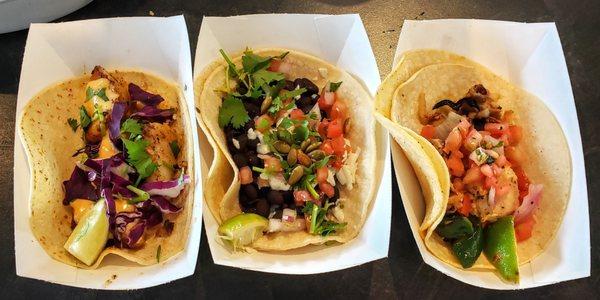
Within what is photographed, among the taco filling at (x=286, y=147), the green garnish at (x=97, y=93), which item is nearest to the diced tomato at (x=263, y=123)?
the taco filling at (x=286, y=147)

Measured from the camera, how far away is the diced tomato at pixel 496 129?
270 cm

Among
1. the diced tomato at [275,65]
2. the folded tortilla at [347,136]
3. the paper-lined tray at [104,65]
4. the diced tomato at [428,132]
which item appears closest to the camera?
the paper-lined tray at [104,65]

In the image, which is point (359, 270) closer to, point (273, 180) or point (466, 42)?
point (273, 180)

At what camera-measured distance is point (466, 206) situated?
8.39 ft

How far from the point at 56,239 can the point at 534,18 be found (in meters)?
3.10

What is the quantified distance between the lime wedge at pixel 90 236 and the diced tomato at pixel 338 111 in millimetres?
1245

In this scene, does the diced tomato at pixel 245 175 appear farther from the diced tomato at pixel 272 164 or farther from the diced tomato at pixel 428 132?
the diced tomato at pixel 428 132

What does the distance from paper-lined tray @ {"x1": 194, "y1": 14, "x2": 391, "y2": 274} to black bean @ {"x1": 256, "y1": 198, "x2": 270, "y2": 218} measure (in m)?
0.20

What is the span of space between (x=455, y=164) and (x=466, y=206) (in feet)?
0.72

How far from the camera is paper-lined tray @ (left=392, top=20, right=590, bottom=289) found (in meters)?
2.48

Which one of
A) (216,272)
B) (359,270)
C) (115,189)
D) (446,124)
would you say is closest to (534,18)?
(446,124)

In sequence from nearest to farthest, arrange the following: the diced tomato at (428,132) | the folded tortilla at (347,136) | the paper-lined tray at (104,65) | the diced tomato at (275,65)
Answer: the paper-lined tray at (104,65), the folded tortilla at (347,136), the diced tomato at (428,132), the diced tomato at (275,65)

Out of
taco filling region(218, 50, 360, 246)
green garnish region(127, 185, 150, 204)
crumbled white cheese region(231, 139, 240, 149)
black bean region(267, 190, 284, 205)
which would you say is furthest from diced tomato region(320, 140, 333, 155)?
green garnish region(127, 185, 150, 204)

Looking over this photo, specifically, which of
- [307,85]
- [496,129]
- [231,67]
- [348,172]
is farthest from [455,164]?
[231,67]
